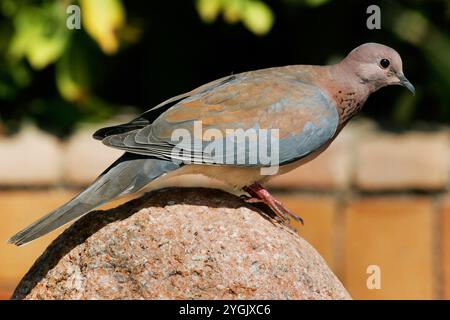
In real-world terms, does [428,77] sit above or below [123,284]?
above

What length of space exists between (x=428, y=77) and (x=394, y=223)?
3.69 feet

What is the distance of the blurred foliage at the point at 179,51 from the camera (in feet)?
21.7

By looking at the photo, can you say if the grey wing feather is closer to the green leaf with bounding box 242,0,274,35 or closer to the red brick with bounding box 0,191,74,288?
the green leaf with bounding box 242,0,274,35

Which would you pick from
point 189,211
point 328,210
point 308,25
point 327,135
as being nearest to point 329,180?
point 328,210

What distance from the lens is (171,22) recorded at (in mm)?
7004

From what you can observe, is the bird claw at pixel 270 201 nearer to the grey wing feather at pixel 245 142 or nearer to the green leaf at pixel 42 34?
the grey wing feather at pixel 245 142

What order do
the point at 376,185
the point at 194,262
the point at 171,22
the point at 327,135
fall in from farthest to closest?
1. the point at 171,22
2. the point at 376,185
3. the point at 327,135
4. the point at 194,262

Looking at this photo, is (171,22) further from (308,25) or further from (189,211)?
(189,211)

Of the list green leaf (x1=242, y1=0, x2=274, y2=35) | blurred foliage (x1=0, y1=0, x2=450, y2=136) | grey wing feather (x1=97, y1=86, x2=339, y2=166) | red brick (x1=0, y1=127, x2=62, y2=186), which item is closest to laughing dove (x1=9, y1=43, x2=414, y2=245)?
grey wing feather (x1=97, y1=86, x2=339, y2=166)

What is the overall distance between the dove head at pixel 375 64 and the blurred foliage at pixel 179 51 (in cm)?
167

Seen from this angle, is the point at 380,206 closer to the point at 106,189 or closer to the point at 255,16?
the point at 255,16

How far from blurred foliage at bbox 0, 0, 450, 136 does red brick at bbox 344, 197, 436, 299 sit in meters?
0.64

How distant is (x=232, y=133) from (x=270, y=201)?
15.4 inches

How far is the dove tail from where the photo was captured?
401cm
